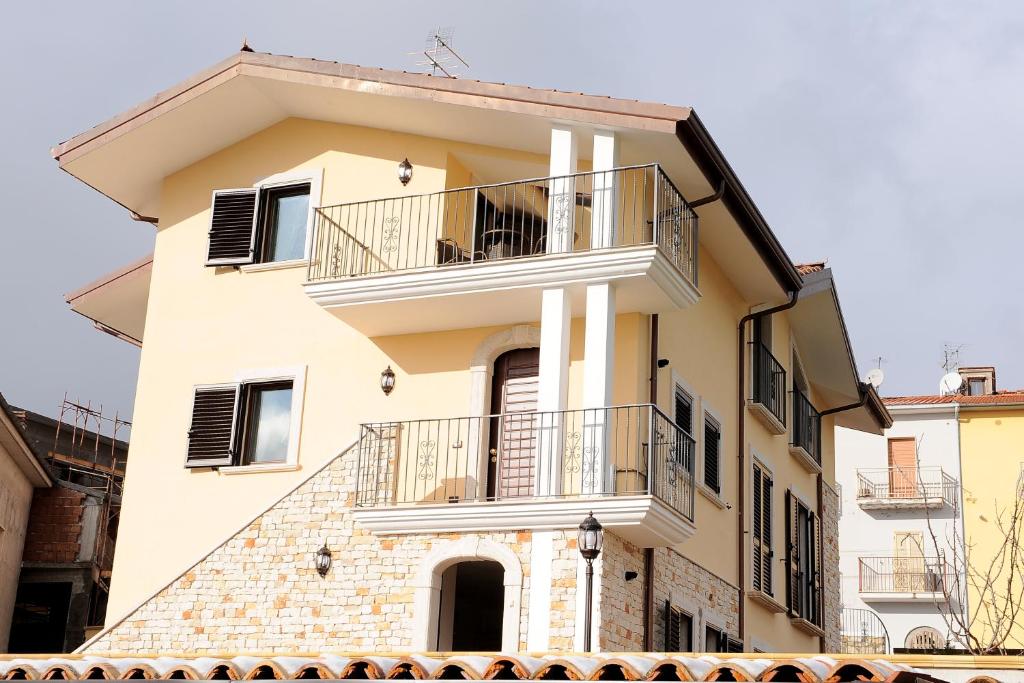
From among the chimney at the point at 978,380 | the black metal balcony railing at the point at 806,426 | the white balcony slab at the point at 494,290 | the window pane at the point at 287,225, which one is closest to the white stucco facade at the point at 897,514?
the chimney at the point at 978,380

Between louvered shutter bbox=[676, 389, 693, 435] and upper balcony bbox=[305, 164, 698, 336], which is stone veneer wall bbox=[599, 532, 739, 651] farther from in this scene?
upper balcony bbox=[305, 164, 698, 336]

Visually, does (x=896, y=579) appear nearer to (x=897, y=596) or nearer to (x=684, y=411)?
(x=897, y=596)

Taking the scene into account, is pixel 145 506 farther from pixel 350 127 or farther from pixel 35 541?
pixel 35 541

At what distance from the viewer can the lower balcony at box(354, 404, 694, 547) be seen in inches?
651

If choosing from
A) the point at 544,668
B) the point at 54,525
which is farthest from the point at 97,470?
the point at 544,668

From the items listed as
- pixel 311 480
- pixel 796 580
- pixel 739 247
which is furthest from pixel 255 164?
pixel 796 580

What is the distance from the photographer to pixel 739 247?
21.0 m

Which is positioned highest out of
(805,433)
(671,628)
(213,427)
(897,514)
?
(897,514)

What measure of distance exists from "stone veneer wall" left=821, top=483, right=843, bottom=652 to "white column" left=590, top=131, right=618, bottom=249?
38.1 ft

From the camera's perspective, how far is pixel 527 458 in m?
18.4

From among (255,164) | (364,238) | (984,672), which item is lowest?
(984,672)

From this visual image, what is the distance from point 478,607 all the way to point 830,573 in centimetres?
932

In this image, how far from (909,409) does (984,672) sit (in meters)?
31.0

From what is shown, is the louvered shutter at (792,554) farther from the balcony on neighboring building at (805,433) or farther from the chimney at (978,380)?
the chimney at (978,380)
